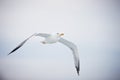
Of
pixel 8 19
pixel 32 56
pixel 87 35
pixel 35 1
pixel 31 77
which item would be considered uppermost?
pixel 35 1

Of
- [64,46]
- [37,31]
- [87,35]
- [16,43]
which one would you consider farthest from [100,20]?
[16,43]

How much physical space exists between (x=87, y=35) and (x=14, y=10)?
0.87 metres

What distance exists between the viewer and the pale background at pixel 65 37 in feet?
8.66

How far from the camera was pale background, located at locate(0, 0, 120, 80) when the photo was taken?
2639 millimetres

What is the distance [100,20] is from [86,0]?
0.90 ft

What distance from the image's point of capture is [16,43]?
8.78ft

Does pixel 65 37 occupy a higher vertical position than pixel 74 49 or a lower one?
higher

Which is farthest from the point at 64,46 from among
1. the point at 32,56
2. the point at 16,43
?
the point at 16,43

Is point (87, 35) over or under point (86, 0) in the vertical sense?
under

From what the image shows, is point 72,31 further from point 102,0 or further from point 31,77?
point 31,77

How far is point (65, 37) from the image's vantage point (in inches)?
104

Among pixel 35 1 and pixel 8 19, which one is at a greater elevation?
pixel 35 1

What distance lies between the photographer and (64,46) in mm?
2631

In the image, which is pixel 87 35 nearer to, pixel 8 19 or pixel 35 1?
pixel 35 1
